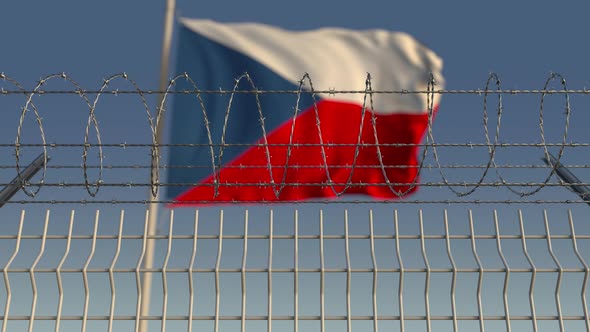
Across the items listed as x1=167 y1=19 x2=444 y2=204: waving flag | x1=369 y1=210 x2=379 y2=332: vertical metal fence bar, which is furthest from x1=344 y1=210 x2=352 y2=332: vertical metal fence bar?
x1=167 y1=19 x2=444 y2=204: waving flag

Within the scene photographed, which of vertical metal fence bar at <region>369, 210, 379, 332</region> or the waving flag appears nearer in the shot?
vertical metal fence bar at <region>369, 210, 379, 332</region>

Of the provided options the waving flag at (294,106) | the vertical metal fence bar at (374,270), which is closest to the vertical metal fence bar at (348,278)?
the vertical metal fence bar at (374,270)

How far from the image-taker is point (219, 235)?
6.13m

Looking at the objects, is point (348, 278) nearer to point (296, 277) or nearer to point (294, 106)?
point (296, 277)

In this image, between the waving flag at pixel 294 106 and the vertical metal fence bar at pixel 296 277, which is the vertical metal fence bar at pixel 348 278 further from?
the waving flag at pixel 294 106

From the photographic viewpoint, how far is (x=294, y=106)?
12.9 meters

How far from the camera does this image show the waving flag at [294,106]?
1223 cm

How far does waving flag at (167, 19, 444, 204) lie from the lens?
1223cm

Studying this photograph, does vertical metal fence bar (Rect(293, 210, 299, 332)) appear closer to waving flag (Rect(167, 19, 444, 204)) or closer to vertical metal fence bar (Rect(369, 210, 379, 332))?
vertical metal fence bar (Rect(369, 210, 379, 332))

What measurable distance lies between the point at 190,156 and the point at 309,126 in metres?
2.40

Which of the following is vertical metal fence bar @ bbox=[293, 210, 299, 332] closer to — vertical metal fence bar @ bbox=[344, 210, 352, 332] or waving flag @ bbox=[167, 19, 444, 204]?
vertical metal fence bar @ bbox=[344, 210, 352, 332]

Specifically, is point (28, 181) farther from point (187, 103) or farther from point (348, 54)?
point (348, 54)

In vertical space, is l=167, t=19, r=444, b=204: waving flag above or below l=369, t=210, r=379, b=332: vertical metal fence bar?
above

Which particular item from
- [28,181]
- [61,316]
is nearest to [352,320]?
[61,316]
